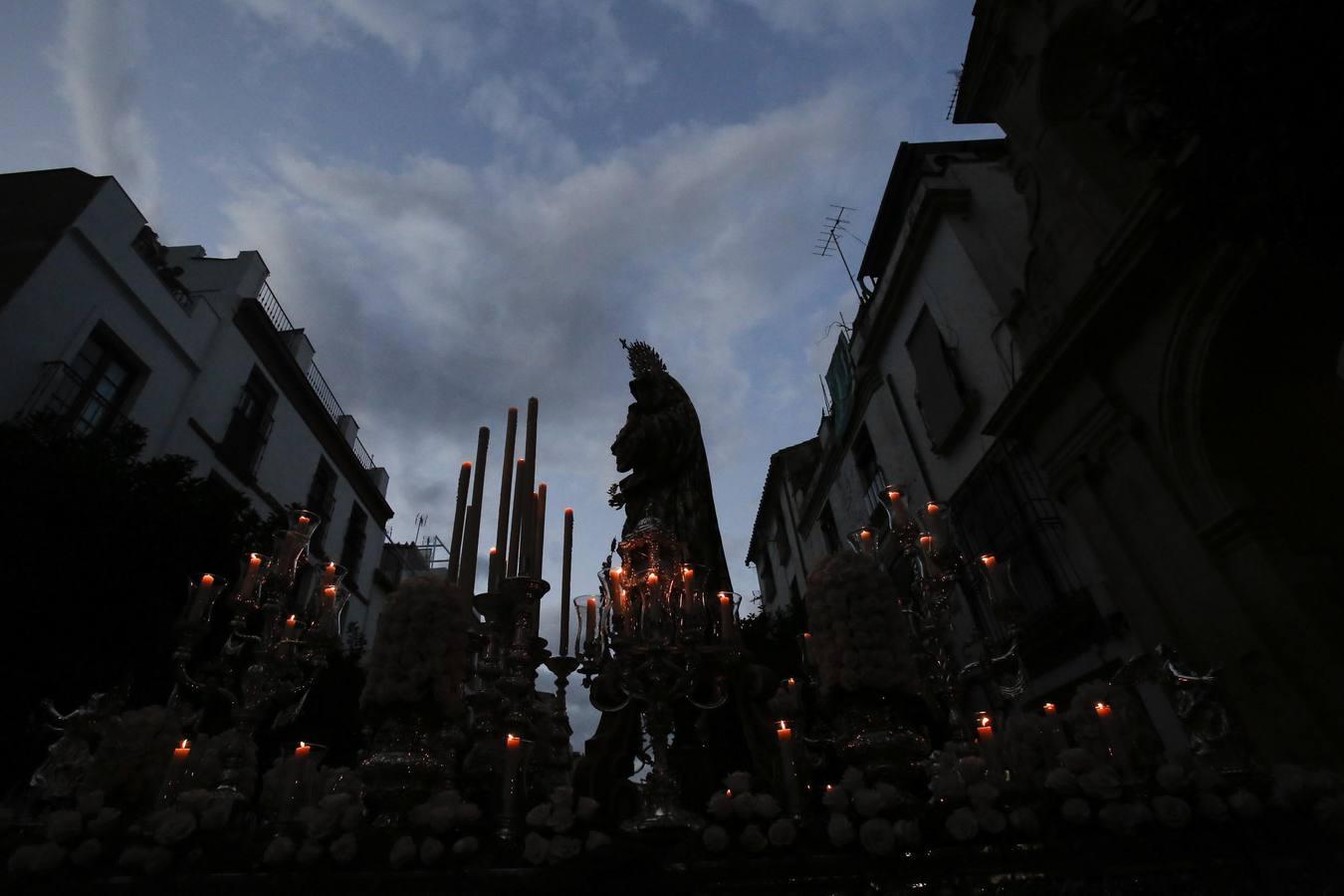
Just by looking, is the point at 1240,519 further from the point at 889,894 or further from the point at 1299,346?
the point at 889,894

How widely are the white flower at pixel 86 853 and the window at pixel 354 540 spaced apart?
17.8 metres

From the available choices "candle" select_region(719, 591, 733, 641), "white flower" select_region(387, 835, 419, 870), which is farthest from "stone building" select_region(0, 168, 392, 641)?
"candle" select_region(719, 591, 733, 641)

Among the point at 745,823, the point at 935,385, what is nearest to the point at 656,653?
the point at 745,823

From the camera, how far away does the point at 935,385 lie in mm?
12672

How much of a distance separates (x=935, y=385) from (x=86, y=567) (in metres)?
13.0

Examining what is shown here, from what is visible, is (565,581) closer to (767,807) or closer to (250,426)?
(767,807)

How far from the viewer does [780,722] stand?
3.04 m

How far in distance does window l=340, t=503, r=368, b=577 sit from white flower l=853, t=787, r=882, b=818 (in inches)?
753

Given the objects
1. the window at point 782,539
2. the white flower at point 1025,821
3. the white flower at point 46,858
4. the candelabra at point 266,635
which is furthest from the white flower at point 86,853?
the window at point 782,539

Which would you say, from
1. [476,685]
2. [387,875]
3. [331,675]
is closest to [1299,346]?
[476,685]

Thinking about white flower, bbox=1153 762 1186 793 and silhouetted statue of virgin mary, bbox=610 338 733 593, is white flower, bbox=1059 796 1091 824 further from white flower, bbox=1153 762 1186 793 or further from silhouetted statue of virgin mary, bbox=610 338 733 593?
silhouetted statue of virgin mary, bbox=610 338 733 593

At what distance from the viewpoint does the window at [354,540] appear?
18969 millimetres

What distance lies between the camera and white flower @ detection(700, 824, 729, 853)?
229 centimetres

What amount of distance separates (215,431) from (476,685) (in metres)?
12.8
